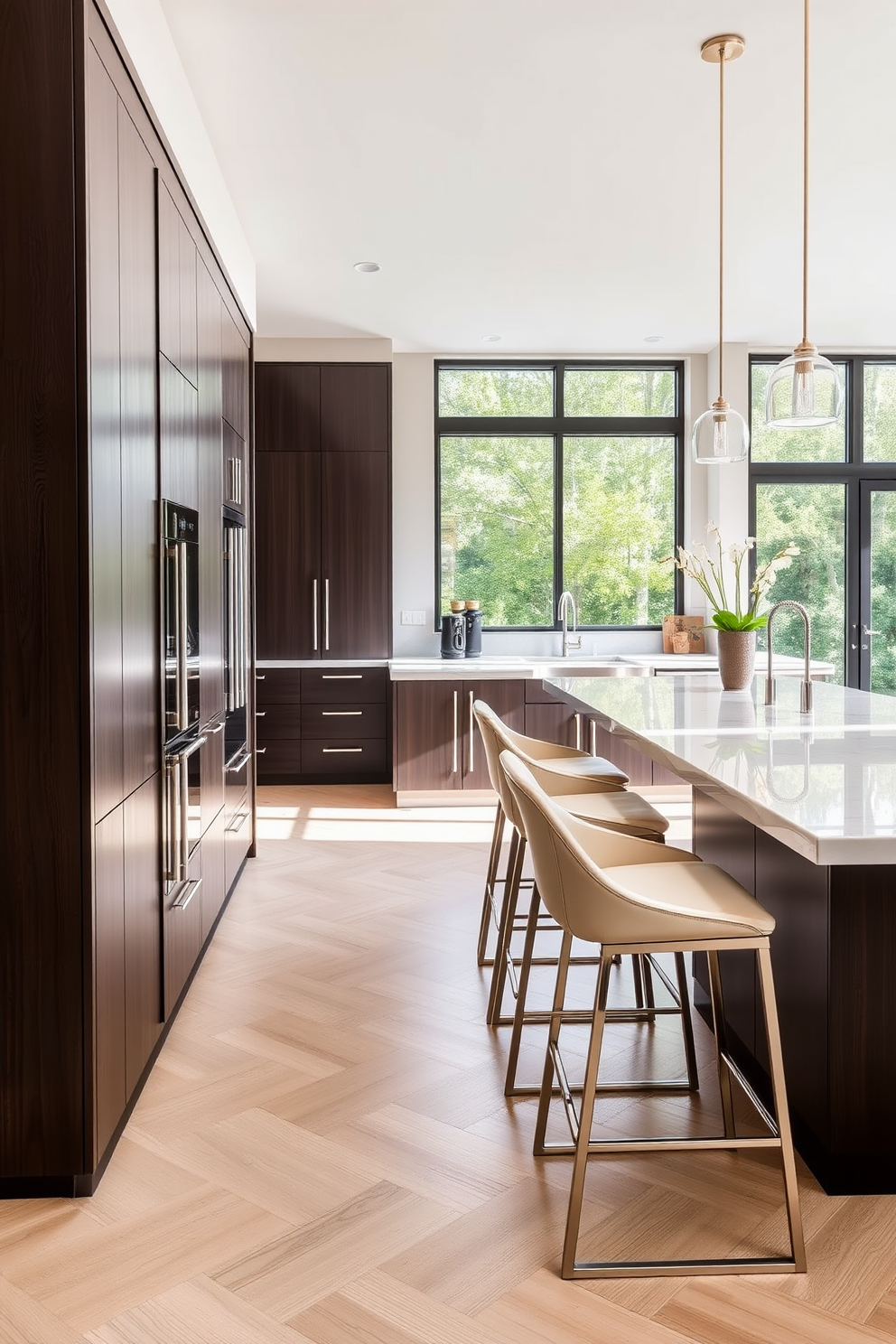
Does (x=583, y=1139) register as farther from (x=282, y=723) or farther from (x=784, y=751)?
(x=282, y=723)

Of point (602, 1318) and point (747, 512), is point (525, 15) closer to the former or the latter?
point (602, 1318)

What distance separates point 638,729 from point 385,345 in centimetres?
473

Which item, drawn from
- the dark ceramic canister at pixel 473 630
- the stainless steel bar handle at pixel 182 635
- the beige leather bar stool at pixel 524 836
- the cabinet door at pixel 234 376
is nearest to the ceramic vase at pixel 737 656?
the beige leather bar stool at pixel 524 836

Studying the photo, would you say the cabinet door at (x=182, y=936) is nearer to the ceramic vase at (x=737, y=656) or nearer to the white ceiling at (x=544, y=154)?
the ceramic vase at (x=737, y=656)

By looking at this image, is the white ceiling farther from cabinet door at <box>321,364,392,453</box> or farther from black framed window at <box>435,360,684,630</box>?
black framed window at <box>435,360,684,630</box>

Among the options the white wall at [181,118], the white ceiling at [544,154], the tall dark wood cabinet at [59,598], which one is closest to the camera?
the tall dark wood cabinet at [59,598]

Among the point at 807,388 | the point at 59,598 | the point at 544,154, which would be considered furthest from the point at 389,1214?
the point at 544,154

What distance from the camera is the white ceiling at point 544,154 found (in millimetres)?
3057

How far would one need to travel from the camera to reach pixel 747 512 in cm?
694

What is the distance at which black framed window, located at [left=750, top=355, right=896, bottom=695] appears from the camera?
6.99 meters

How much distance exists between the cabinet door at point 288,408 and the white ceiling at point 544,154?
504 mm

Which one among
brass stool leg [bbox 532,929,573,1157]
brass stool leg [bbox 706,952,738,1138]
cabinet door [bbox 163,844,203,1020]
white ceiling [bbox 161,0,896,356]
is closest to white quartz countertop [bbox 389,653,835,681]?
white ceiling [bbox 161,0,896,356]

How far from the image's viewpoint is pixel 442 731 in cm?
608

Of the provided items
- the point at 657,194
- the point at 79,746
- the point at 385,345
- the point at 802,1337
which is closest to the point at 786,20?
the point at 657,194
